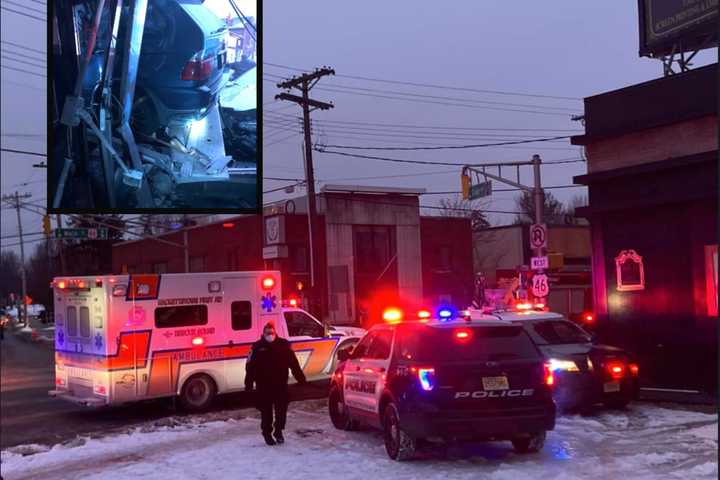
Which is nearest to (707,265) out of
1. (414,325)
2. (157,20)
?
(414,325)

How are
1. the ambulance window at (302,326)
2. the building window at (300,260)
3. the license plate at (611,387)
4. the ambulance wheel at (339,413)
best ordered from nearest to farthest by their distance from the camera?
the ambulance wheel at (339,413)
the license plate at (611,387)
the ambulance window at (302,326)
the building window at (300,260)

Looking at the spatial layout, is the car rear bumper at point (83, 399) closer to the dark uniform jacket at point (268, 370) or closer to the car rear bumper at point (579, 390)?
the dark uniform jacket at point (268, 370)

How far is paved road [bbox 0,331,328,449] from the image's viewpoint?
39.7 feet

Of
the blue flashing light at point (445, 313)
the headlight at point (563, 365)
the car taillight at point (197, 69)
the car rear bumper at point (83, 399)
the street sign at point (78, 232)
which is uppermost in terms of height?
the car taillight at point (197, 69)

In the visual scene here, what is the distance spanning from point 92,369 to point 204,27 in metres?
6.14

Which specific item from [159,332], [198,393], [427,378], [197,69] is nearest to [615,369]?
[427,378]

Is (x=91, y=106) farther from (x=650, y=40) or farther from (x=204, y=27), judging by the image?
(x=650, y=40)

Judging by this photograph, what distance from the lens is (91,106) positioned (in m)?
11.0

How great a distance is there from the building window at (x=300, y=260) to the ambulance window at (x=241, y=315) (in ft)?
76.4

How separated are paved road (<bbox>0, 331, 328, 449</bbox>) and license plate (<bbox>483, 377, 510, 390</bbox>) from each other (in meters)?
5.94

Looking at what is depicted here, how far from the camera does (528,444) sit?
8.99 meters

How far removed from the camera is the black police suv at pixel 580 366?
11.2 metres

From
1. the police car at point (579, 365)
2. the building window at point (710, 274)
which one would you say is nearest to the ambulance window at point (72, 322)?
the police car at point (579, 365)

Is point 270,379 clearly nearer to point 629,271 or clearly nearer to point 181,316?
point 181,316
